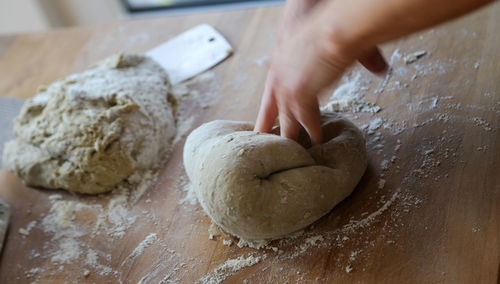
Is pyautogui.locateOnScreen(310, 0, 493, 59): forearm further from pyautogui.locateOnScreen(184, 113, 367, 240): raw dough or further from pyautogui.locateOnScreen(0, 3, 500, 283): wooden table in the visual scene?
pyautogui.locateOnScreen(0, 3, 500, 283): wooden table

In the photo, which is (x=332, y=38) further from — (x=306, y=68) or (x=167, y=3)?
(x=167, y=3)

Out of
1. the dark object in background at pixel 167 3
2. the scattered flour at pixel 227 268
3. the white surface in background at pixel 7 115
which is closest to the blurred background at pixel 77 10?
the dark object in background at pixel 167 3

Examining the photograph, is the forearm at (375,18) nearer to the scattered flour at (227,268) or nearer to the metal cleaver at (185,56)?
the scattered flour at (227,268)

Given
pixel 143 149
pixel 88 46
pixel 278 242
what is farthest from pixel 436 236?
pixel 88 46

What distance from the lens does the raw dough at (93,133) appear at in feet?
4.45

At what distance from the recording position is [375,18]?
737mm

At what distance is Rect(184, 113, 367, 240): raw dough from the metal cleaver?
64 cm

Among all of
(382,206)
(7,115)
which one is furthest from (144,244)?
(7,115)

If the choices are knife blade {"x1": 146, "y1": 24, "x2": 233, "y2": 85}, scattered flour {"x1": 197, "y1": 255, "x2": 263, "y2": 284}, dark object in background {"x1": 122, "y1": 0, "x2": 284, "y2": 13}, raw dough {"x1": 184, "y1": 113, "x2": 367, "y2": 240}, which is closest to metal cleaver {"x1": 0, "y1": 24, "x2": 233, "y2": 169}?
knife blade {"x1": 146, "y1": 24, "x2": 233, "y2": 85}

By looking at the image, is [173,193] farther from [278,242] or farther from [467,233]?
[467,233]

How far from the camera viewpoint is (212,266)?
1087 millimetres

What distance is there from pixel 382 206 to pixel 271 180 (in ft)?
0.91

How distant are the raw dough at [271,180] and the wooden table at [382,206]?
0.22 feet

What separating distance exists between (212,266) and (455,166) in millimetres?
644
